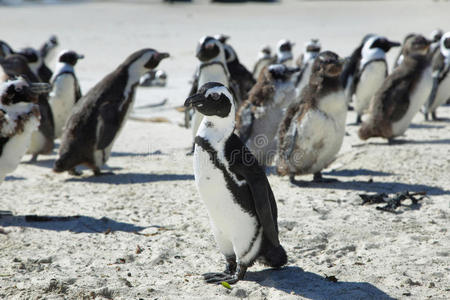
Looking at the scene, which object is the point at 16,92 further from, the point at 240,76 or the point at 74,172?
the point at 240,76

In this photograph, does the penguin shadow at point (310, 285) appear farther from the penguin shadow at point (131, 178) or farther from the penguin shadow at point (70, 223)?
the penguin shadow at point (131, 178)

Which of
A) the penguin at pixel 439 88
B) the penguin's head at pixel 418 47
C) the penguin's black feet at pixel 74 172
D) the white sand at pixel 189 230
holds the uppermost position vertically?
the penguin's head at pixel 418 47

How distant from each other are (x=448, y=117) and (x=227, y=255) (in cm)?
709

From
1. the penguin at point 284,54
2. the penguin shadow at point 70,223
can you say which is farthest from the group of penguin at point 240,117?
the penguin at point 284,54

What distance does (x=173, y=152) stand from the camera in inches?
304

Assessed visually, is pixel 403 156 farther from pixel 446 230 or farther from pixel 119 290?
→ pixel 119 290

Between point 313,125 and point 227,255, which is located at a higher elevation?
point 313,125

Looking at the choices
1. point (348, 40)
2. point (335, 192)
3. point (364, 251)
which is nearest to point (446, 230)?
A: point (364, 251)

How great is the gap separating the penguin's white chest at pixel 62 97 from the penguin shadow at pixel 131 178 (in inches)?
79.7

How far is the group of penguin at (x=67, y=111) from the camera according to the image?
4902 millimetres

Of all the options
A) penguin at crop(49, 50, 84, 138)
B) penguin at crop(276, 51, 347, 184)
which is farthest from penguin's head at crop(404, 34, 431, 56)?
penguin at crop(49, 50, 84, 138)

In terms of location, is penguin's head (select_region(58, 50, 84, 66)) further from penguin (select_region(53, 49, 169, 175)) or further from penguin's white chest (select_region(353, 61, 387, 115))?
penguin's white chest (select_region(353, 61, 387, 115))

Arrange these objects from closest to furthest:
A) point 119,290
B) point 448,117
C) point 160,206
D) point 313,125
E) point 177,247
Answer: point 119,290
point 177,247
point 160,206
point 313,125
point 448,117

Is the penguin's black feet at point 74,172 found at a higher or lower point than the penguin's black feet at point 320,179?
lower
